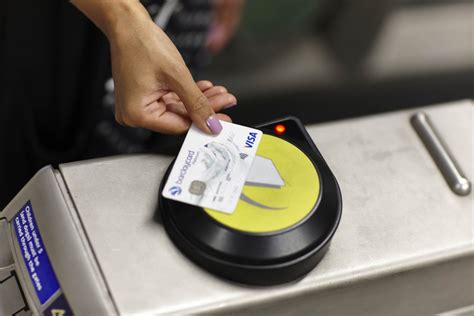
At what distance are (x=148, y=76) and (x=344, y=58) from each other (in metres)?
1.12

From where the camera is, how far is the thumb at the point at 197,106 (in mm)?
646

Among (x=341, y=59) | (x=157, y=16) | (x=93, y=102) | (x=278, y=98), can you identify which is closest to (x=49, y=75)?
(x=93, y=102)

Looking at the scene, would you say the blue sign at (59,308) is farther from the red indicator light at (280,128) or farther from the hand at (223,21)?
the hand at (223,21)

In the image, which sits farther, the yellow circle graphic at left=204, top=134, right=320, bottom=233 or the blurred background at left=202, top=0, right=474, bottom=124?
the blurred background at left=202, top=0, right=474, bottom=124

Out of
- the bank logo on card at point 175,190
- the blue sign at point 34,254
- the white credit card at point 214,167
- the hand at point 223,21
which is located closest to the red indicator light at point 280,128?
the white credit card at point 214,167

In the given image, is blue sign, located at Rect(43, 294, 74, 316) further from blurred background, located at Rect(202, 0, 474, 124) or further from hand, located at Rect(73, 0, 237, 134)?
blurred background, located at Rect(202, 0, 474, 124)

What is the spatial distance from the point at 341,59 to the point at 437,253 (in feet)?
3.74

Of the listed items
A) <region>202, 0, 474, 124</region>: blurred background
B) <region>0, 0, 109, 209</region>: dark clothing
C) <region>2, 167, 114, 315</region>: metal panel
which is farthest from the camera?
<region>202, 0, 474, 124</region>: blurred background

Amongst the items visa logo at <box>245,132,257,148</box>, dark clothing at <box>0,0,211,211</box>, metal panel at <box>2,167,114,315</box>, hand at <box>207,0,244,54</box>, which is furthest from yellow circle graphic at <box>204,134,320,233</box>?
hand at <box>207,0,244,54</box>

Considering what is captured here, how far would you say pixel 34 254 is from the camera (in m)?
0.59

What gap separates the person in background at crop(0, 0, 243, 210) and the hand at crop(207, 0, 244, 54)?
0.23 meters

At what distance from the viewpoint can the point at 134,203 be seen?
2.01 feet

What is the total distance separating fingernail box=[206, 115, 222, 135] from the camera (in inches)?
25.4

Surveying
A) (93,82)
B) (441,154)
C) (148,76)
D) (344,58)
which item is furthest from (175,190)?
(344,58)
